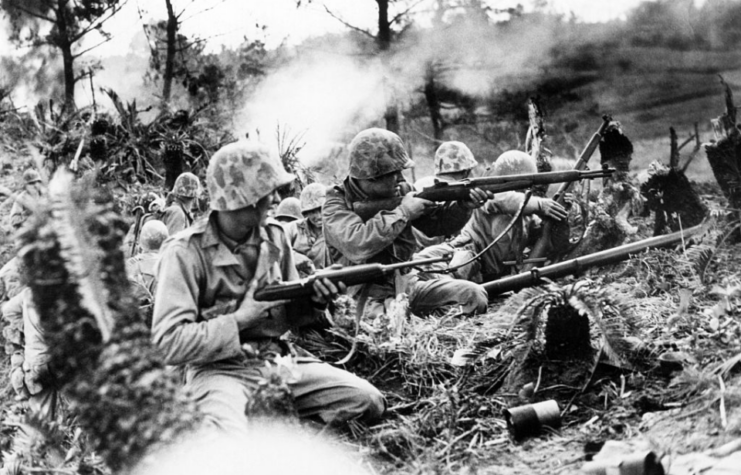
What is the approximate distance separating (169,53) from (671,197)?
35.2 feet

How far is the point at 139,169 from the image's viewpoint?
14086mm

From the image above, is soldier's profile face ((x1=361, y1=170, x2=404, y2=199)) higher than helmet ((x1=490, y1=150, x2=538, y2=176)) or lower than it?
higher

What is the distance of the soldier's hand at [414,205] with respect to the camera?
6.43 m

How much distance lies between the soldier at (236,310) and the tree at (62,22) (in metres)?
11.6

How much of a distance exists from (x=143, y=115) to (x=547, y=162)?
8.70 m

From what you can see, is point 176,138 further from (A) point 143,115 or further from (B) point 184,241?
(B) point 184,241

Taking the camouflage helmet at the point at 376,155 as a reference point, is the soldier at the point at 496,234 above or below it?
below

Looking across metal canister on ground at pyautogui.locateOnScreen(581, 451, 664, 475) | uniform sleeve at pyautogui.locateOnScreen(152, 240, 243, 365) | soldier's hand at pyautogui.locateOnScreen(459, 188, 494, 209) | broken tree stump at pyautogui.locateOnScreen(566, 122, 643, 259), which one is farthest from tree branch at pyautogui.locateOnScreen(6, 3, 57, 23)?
metal canister on ground at pyautogui.locateOnScreen(581, 451, 664, 475)

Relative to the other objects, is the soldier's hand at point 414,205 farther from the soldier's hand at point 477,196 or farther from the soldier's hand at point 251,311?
the soldier's hand at point 251,311

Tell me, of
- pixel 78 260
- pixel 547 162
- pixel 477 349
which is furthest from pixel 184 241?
pixel 547 162

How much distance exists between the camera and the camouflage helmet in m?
6.31

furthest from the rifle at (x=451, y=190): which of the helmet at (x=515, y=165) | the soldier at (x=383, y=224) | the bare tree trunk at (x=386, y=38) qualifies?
the bare tree trunk at (x=386, y=38)

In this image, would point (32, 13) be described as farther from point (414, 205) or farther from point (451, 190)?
point (451, 190)

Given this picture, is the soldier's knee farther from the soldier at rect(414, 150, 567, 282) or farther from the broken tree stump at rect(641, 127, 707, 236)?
the broken tree stump at rect(641, 127, 707, 236)
